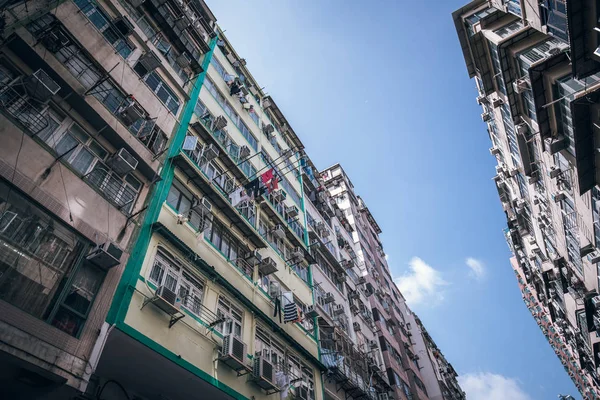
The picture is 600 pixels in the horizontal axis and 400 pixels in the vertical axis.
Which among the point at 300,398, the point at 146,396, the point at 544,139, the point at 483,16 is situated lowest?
the point at 146,396

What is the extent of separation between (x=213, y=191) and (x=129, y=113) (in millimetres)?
3839

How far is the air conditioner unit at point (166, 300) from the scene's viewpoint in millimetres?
9312

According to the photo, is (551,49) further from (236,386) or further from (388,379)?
(388,379)

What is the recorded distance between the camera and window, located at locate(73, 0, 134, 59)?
11812 millimetres

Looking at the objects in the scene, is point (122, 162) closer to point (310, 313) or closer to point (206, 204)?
point (206, 204)

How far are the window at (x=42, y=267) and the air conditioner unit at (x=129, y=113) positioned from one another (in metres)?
4.17

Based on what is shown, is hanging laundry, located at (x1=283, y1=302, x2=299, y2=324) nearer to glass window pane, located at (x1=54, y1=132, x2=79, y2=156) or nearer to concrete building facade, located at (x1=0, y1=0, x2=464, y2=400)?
concrete building facade, located at (x1=0, y1=0, x2=464, y2=400)

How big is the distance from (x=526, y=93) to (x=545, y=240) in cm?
1243

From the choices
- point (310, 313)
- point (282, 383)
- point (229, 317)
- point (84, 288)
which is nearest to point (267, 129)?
point (310, 313)

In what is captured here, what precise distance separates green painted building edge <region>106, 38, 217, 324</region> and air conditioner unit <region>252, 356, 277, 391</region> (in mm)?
4727

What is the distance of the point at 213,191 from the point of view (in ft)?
44.9

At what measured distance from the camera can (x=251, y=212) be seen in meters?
16.1

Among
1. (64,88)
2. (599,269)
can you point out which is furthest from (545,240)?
(64,88)

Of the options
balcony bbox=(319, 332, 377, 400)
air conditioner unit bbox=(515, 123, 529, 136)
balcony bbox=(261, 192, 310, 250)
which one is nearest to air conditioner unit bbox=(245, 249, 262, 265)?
balcony bbox=(261, 192, 310, 250)
